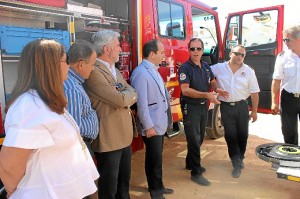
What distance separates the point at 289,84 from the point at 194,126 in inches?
48.9

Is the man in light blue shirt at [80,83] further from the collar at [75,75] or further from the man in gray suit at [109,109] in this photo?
the man in gray suit at [109,109]

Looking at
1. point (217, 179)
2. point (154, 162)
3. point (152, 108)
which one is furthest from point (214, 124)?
point (152, 108)

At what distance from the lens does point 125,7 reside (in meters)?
3.59

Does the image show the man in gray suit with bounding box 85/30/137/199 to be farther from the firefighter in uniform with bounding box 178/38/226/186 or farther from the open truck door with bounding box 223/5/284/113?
the open truck door with bounding box 223/5/284/113

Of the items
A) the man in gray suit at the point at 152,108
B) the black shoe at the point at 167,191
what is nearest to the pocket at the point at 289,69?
the man in gray suit at the point at 152,108

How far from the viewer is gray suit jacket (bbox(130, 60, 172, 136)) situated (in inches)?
115

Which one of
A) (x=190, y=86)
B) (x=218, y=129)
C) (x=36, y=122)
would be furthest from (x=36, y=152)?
(x=218, y=129)

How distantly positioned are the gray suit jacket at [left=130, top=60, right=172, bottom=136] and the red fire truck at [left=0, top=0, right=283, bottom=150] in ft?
1.76

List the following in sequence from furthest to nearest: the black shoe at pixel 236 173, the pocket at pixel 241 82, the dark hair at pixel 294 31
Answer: the black shoe at pixel 236 173 → the pocket at pixel 241 82 → the dark hair at pixel 294 31

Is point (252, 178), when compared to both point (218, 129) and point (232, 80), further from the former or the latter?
point (218, 129)

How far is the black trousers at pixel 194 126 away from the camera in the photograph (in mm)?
3604

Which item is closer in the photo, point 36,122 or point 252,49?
point 36,122

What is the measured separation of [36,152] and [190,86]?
2.52 m

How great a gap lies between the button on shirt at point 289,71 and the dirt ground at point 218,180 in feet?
3.79
